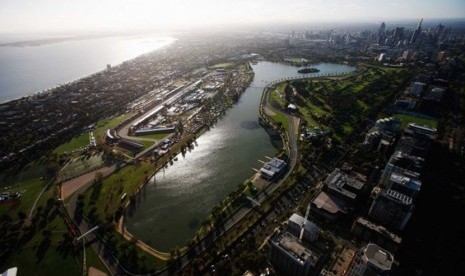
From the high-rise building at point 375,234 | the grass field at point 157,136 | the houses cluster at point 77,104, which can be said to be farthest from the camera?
the grass field at point 157,136

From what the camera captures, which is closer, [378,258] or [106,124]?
[378,258]

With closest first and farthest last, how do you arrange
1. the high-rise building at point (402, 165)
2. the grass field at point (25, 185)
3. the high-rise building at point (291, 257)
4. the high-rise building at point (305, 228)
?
the high-rise building at point (291, 257) < the high-rise building at point (305, 228) < the high-rise building at point (402, 165) < the grass field at point (25, 185)

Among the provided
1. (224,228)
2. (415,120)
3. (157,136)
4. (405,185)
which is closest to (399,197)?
(405,185)

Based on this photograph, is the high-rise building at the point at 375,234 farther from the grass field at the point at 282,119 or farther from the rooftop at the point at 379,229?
the grass field at the point at 282,119

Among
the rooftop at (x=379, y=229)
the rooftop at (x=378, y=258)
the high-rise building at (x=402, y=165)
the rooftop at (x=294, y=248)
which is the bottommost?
the rooftop at (x=379, y=229)

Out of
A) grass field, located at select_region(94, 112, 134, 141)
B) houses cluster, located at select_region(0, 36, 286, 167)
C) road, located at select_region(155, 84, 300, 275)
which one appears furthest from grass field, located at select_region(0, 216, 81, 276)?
grass field, located at select_region(94, 112, 134, 141)

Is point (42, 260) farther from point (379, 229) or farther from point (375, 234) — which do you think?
point (379, 229)

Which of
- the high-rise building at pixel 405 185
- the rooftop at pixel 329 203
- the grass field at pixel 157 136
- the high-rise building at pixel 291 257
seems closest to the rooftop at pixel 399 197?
the high-rise building at pixel 405 185
